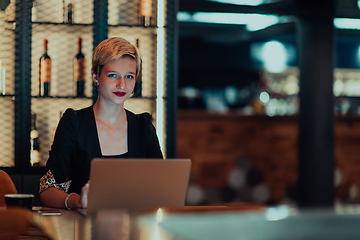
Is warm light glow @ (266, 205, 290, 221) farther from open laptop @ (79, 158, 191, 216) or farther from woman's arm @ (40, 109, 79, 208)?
woman's arm @ (40, 109, 79, 208)

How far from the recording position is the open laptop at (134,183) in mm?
1205

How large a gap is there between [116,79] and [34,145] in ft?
4.64

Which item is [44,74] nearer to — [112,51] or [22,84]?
[22,84]

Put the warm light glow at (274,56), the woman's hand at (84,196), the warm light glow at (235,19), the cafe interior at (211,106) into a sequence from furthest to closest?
1. the warm light glow at (274,56)
2. the warm light glow at (235,19)
3. the woman's hand at (84,196)
4. the cafe interior at (211,106)

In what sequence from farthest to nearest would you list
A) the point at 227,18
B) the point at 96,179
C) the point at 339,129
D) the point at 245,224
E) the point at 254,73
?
the point at 254,73 → the point at 339,129 → the point at 227,18 → the point at 96,179 → the point at 245,224

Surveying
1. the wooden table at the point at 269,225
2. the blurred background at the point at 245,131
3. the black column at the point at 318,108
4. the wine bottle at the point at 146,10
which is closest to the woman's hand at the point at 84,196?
the wooden table at the point at 269,225

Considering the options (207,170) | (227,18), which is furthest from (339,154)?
(227,18)

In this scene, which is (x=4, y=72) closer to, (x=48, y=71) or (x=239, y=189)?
(x=48, y=71)

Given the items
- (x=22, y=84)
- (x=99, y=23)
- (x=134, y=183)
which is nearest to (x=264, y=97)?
(x=99, y=23)

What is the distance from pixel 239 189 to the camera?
587 cm

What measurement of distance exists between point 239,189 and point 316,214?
18.0 ft

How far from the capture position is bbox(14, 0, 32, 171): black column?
293 cm

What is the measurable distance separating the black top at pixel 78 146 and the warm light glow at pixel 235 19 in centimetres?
388

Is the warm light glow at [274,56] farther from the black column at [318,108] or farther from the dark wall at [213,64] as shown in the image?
the black column at [318,108]
